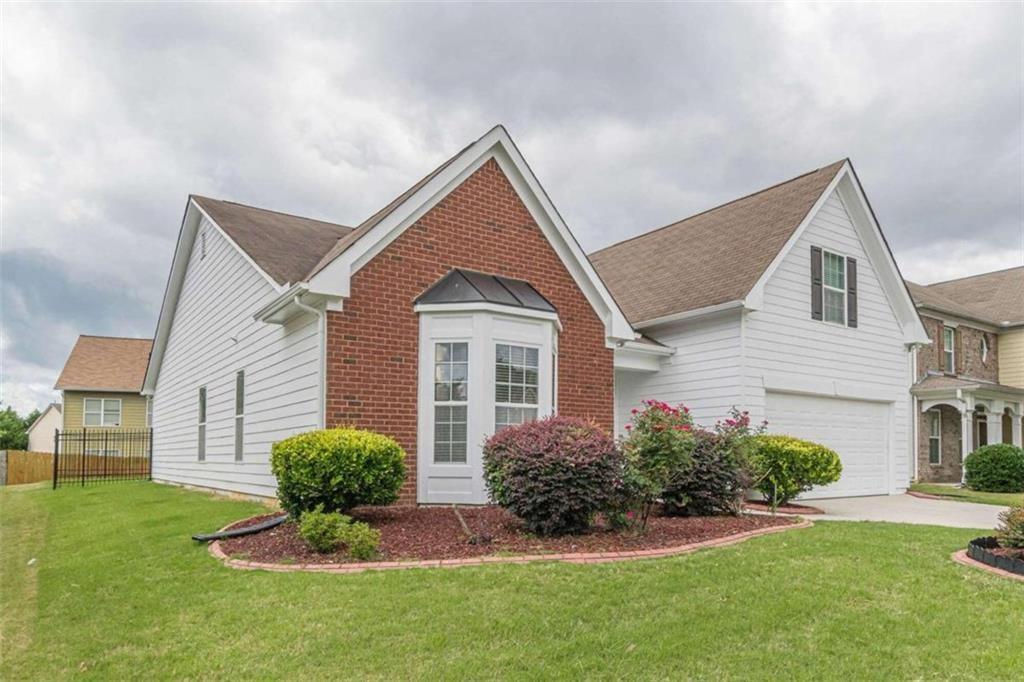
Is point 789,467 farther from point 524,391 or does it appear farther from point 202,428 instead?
point 202,428

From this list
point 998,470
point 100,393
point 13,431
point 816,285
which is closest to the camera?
point 816,285

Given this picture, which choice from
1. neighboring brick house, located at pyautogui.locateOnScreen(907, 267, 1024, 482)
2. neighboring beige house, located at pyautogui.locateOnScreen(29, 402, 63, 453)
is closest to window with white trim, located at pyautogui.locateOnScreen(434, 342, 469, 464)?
neighboring brick house, located at pyautogui.locateOnScreen(907, 267, 1024, 482)

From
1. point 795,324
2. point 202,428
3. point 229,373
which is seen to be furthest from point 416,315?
point 202,428

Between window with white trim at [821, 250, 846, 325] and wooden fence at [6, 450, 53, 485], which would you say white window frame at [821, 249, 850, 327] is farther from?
wooden fence at [6, 450, 53, 485]

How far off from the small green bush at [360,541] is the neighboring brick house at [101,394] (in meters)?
27.3

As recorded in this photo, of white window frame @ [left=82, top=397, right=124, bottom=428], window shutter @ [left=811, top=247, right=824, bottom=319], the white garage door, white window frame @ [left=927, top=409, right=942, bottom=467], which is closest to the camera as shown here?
the white garage door

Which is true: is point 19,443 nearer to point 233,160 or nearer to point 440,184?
point 233,160

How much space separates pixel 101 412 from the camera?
105 ft

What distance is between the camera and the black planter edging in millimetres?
6464

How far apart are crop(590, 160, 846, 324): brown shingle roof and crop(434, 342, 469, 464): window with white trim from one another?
577 centimetres

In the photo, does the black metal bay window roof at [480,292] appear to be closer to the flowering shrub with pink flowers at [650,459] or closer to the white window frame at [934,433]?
the flowering shrub with pink flowers at [650,459]

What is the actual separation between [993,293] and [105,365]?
37.8 m

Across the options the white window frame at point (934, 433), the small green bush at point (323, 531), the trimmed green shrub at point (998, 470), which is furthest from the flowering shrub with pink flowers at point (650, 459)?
the white window frame at point (934, 433)

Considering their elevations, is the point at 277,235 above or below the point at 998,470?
above
